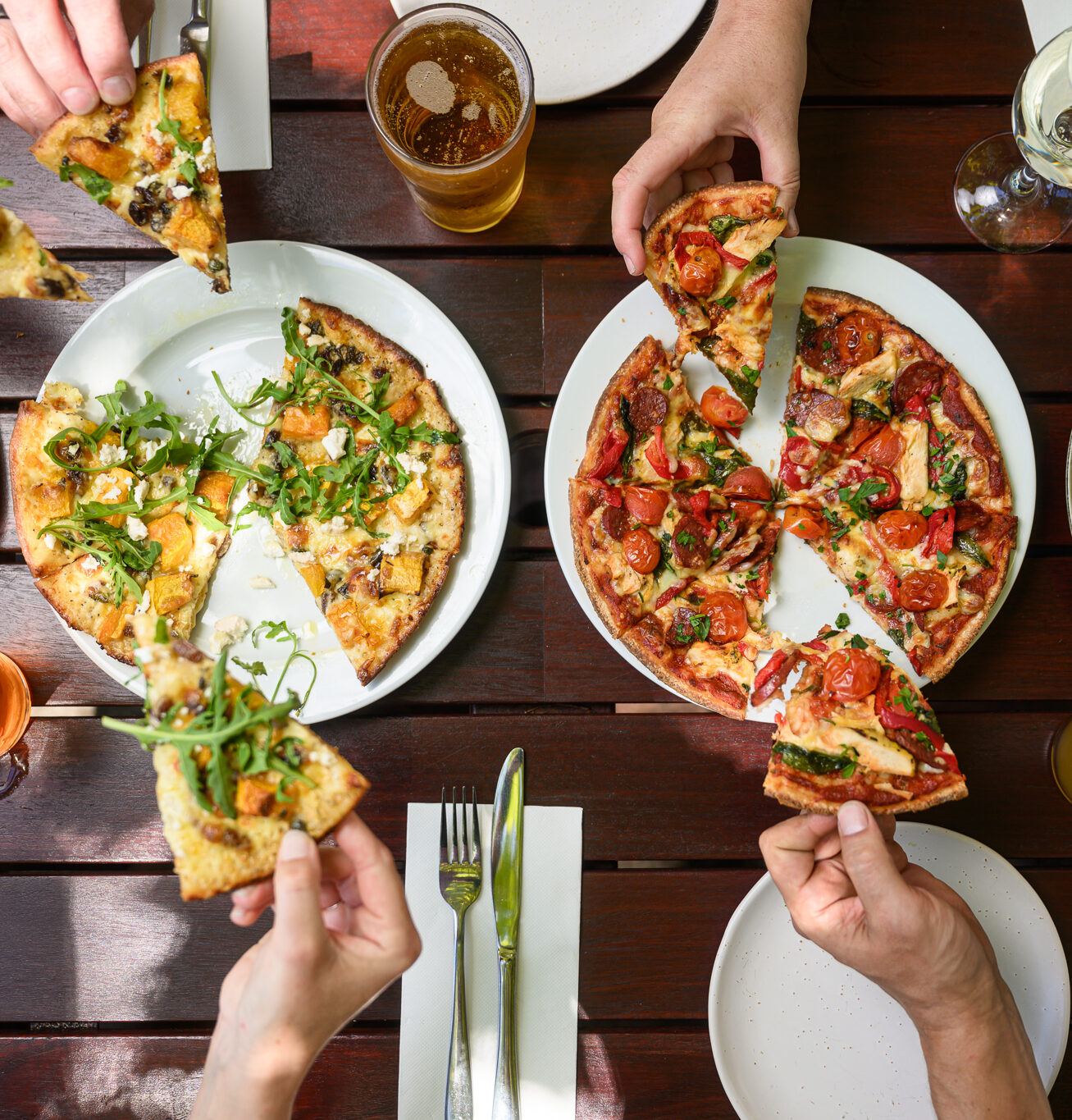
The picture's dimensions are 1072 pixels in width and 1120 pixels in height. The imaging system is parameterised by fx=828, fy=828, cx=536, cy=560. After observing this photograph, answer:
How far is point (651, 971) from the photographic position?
295 centimetres

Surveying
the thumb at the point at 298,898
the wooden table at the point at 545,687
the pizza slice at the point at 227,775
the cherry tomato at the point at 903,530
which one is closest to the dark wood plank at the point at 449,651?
the wooden table at the point at 545,687

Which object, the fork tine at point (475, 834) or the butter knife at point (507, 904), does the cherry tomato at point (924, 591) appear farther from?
the fork tine at point (475, 834)

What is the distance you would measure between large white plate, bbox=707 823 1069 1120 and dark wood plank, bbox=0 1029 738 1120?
0.62 feet

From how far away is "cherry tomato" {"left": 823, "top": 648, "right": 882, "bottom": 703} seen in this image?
8.90 feet

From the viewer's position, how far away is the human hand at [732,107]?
270cm

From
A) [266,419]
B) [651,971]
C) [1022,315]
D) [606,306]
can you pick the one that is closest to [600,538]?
[606,306]

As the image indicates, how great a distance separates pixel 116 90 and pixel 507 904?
2.95 meters

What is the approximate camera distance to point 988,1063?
2.56m

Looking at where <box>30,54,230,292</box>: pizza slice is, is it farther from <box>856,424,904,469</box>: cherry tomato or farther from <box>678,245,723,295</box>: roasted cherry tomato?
<box>856,424,904,469</box>: cherry tomato

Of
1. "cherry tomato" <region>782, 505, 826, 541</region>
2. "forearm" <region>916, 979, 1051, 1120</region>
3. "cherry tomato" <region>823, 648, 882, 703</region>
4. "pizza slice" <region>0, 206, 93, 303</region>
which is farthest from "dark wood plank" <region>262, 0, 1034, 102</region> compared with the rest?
"forearm" <region>916, 979, 1051, 1120</region>

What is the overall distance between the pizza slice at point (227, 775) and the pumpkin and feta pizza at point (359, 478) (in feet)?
1.86

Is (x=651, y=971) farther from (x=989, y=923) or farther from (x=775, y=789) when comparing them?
(x=989, y=923)

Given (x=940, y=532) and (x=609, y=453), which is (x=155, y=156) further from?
(x=940, y=532)

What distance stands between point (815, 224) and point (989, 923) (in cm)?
257
